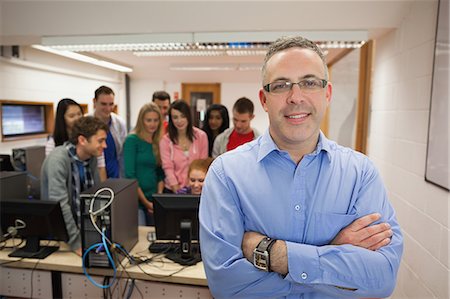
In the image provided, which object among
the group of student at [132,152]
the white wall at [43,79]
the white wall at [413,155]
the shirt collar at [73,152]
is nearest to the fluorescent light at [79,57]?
the white wall at [43,79]

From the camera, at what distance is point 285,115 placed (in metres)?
1.14

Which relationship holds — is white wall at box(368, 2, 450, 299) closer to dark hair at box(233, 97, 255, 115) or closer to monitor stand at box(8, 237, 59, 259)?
dark hair at box(233, 97, 255, 115)

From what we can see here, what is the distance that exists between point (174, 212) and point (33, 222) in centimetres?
89

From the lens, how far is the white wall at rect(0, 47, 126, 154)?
4.46 meters

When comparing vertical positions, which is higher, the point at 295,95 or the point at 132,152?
the point at 295,95

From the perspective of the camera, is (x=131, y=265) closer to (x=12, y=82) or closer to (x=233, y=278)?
(x=233, y=278)

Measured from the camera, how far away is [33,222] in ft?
6.40

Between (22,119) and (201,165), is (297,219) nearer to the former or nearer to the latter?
(201,165)

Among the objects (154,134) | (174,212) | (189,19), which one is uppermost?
(189,19)

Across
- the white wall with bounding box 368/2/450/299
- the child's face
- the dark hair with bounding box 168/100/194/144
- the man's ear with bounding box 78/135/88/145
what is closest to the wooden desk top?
the child's face

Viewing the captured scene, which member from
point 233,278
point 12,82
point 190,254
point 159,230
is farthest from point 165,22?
point 12,82

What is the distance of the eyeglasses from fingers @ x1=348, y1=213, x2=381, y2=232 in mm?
513

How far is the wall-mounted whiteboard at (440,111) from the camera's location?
1656 millimetres

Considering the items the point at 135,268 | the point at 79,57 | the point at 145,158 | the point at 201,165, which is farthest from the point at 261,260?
the point at 79,57
